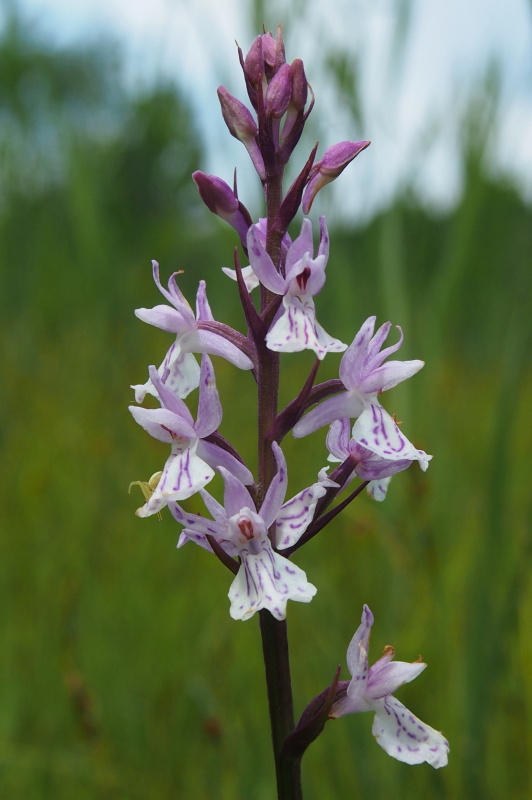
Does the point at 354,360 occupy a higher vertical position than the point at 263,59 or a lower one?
lower

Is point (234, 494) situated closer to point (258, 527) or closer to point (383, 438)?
point (258, 527)

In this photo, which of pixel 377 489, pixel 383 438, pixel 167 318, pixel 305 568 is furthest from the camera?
pixel 305 568

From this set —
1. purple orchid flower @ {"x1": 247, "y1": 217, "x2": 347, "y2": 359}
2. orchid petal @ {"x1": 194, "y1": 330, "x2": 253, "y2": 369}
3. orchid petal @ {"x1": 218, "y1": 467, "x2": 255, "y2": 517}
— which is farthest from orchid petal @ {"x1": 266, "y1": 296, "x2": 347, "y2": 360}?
orchid petal @ {"x1": 218, "y1": 467, "x2": 255, "y2": 517}

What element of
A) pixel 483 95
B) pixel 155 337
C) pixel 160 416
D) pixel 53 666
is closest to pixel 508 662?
pixel 53 666

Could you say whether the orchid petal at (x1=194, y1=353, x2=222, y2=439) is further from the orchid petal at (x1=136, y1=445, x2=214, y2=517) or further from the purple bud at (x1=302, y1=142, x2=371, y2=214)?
the purple bud at (x1=302, y1=142, x2=371, y2=214)

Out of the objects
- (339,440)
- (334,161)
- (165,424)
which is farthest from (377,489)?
(334,161)

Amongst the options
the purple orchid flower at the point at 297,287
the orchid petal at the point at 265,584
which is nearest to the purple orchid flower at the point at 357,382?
the purple orchid flower at the point at 297,287
